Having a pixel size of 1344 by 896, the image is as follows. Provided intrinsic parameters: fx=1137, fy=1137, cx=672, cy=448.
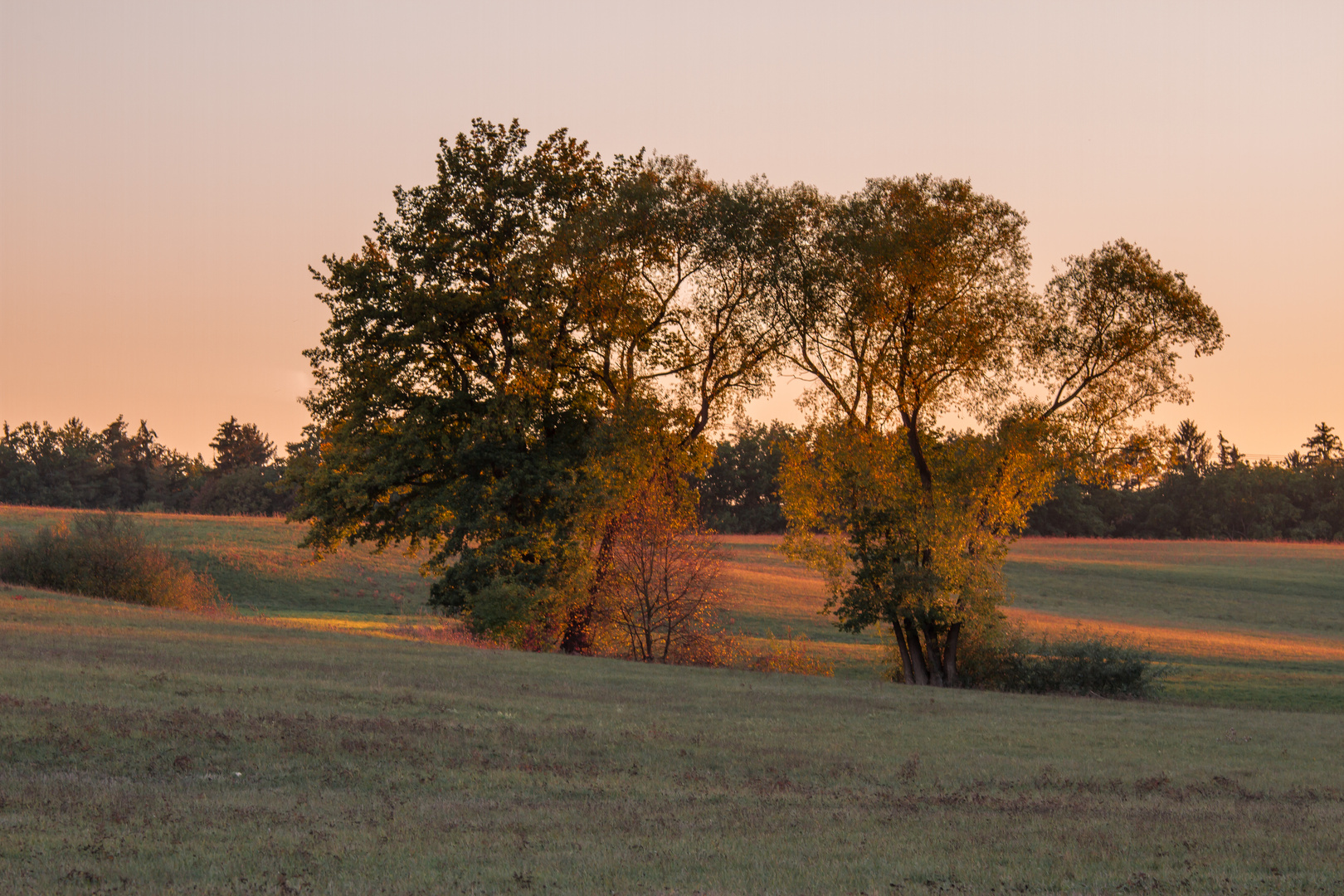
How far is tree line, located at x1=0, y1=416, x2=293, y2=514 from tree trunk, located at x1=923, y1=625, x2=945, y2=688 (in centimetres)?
8899

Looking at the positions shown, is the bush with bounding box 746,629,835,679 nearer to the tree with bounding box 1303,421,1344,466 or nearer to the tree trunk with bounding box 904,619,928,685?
the tree trunk with bounding box 904,619,928,685

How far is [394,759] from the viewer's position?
51.0ft

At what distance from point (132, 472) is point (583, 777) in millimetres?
134370

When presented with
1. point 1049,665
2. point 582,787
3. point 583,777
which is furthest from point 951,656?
point 582,787

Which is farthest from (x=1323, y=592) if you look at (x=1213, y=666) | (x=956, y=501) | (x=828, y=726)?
(x=828, y=726)

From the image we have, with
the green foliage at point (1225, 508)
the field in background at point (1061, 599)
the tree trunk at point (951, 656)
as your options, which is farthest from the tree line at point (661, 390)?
the green foliage at point (1225, 508)

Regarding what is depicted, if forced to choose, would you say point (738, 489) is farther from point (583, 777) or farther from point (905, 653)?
point (583, 777)

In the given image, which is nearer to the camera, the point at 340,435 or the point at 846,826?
the point at 846,826

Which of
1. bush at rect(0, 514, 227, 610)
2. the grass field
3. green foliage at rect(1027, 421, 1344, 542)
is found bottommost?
the grass field

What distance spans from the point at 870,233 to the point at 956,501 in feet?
31.2

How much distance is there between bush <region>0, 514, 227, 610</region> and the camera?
142 ft

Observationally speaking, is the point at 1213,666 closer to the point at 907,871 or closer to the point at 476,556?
the point at 476,556

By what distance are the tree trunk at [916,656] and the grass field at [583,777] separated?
7982 millimetres

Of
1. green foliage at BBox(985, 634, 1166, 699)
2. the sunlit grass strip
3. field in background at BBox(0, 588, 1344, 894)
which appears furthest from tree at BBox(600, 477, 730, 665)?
the sunlit grass strip
